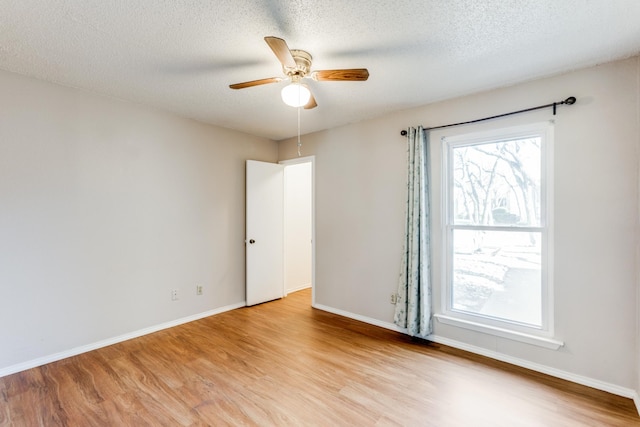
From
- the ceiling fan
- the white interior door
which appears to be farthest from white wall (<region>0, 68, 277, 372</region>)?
the ceiling fan

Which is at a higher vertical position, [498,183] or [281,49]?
[281,49]

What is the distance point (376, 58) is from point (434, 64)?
47 centimetres

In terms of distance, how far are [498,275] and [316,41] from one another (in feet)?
8.30

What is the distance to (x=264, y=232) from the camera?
445cm

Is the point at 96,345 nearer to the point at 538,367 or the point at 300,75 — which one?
the point at 300,75

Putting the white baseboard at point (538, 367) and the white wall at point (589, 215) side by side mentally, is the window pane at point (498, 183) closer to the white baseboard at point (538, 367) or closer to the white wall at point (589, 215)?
the white wall at point (589, 215)

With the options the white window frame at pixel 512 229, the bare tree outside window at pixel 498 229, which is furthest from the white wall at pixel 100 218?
the bare tree outside window at pixel 498 229

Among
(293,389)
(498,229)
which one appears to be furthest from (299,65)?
(293,389)

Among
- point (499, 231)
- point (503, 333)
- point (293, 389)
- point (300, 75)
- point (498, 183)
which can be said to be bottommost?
point (293, 389)

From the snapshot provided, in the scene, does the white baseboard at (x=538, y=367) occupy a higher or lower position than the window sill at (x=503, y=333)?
lower

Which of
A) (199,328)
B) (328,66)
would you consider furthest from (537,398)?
(199,328)

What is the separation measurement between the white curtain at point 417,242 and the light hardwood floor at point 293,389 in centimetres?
27

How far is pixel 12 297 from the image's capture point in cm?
247

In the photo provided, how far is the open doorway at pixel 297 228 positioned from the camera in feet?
16.4
